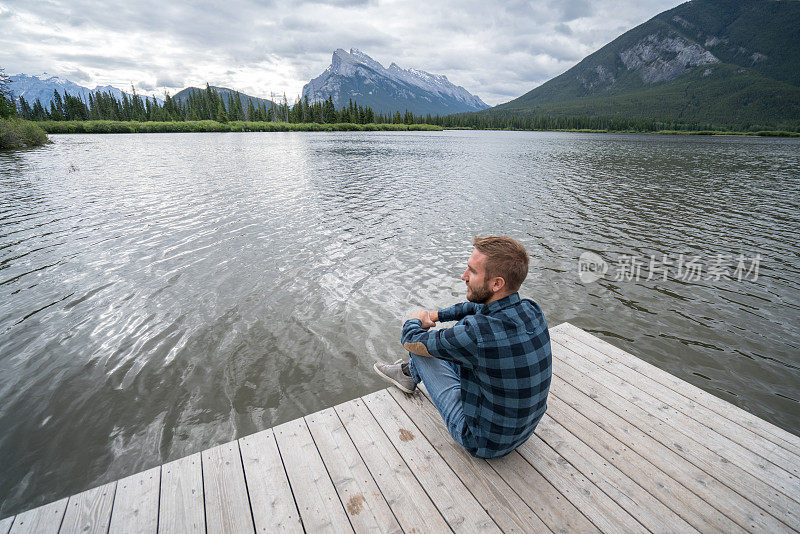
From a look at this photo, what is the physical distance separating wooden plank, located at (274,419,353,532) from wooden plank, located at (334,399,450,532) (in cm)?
43

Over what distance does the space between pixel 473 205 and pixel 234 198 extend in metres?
13.5

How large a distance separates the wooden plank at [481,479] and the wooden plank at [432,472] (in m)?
0.06

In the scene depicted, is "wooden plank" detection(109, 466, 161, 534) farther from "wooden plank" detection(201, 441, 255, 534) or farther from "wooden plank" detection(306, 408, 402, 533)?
"wooden plank" detection(306, 408, 402, 533)

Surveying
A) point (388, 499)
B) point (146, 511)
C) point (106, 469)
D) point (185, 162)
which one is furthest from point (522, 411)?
point (185, 162)

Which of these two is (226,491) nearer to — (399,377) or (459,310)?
(399,377)

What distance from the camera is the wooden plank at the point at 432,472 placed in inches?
126

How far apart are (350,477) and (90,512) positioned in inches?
94.0

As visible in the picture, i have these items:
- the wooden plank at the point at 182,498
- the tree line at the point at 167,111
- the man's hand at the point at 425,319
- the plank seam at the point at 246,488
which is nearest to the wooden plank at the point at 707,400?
the man's hand at the point at 425,319

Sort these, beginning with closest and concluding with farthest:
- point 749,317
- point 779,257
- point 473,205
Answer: point 749,317, point 779,257, point 473,205

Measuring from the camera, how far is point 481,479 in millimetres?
3596

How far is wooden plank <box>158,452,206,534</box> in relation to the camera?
3.19 meters

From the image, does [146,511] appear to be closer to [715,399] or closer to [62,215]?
[715,399]

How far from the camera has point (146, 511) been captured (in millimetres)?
3311
